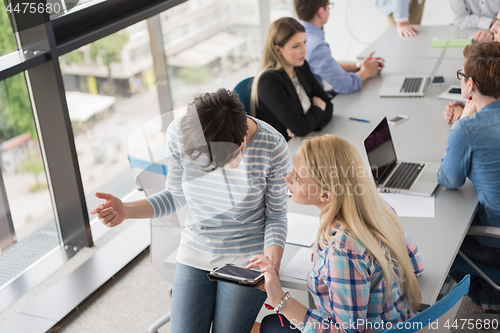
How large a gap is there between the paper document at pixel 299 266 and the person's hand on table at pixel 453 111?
136 centimetres

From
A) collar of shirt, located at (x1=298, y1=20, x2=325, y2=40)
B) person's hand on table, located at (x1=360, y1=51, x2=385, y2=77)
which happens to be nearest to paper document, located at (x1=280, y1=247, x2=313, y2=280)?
collar of shirt, located at (x1=298, y1=20, x2=325, y2=40)

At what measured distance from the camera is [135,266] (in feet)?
9.01

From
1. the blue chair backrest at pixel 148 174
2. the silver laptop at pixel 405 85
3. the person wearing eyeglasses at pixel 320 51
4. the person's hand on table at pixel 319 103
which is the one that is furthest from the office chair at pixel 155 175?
the silver laptop at pixel 405 85

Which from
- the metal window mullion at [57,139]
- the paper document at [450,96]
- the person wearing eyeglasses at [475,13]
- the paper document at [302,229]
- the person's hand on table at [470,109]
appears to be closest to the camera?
the paper document at [302,229]

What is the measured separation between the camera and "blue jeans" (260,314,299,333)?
1.52m

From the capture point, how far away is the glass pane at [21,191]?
7.80 ft

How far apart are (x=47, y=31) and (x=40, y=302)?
4.51 feet

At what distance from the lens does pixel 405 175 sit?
82.7 inches

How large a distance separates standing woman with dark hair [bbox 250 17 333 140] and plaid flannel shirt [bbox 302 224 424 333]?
1.26 meters

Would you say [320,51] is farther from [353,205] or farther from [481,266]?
[353,205]

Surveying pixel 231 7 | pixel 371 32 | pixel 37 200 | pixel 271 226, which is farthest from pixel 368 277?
pixel 371 32

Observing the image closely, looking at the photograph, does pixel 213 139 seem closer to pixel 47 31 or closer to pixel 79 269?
pixel 47 31

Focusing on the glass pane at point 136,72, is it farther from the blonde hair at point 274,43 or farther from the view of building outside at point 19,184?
the blonde hair at point 274,43

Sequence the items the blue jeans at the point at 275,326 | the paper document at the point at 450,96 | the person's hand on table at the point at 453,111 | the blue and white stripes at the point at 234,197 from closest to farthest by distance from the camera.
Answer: the blue jeans at the point at 275,326 < the blue and white stripes at the point at 234,197 < the person's hand on table at the point at 453,111 < the paper document at the point at 450,96
